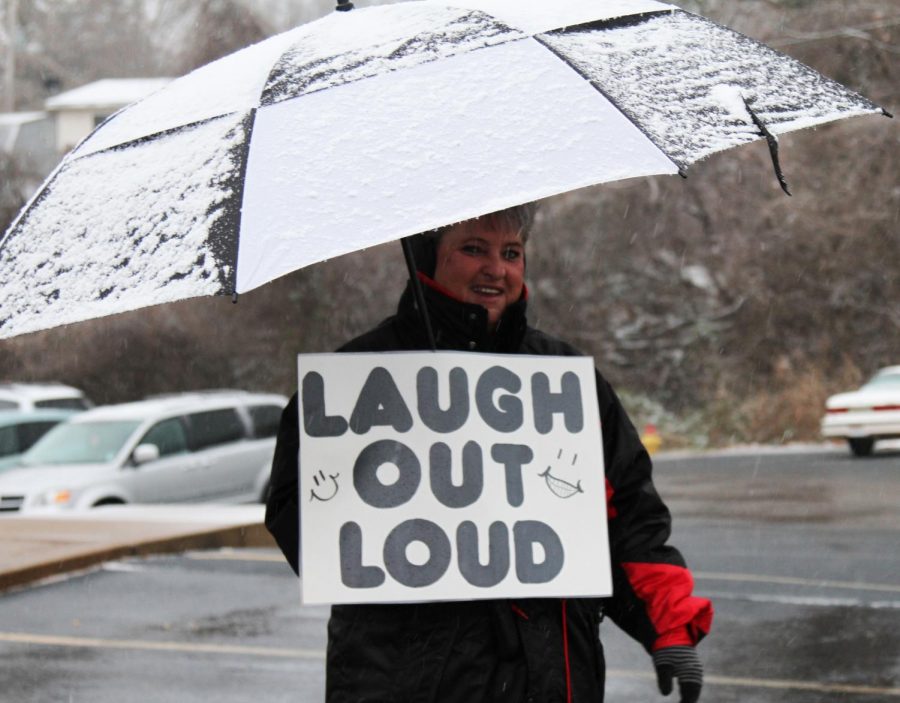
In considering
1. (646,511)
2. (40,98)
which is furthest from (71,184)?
(40,98)

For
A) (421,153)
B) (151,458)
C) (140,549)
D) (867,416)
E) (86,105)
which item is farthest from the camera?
(86,105)

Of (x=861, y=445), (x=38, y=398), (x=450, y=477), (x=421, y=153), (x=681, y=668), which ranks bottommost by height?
(x=38, y=398)

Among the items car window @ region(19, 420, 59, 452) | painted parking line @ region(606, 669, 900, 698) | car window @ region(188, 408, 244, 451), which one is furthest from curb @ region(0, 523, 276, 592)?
car window @ region(19, 420, 59, 452)

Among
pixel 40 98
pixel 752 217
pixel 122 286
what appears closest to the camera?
pixel 122 286

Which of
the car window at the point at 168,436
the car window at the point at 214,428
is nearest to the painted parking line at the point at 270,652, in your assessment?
the car window at the point at 168,436

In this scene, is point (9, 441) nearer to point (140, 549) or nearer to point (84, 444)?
point (84, 444)

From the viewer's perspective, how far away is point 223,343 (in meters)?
32.7

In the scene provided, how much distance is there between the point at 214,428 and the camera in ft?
55.8

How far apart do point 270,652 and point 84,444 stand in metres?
8.87

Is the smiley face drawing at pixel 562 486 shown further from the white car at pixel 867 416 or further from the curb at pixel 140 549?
the white car at pixel 867 416

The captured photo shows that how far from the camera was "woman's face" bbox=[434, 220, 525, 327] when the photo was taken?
3408 mm

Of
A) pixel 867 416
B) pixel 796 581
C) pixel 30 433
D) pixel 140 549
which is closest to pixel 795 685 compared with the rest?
pixel 796 581

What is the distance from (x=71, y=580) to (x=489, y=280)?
Result: 25.5 ft

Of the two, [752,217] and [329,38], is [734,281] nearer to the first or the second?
[752,217]
